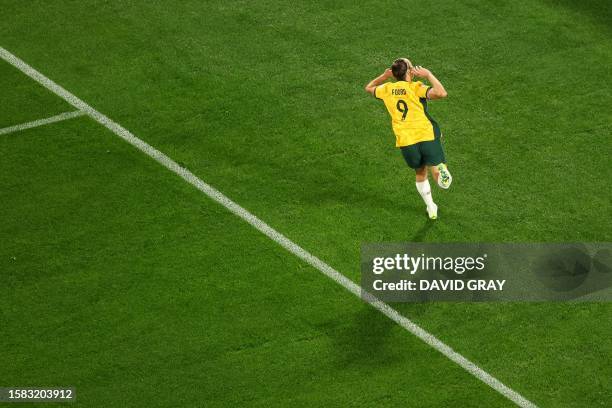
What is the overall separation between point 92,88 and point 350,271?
4733mm

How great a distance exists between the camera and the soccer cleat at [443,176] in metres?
11.2

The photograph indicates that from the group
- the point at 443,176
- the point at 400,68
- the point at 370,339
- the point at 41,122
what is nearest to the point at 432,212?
the point at 443,176

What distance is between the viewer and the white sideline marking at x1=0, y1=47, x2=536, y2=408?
9.41 metres

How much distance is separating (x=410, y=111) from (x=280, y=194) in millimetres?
1691

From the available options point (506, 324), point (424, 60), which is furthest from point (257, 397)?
point (424, 60)

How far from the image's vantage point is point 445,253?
35.7 feet

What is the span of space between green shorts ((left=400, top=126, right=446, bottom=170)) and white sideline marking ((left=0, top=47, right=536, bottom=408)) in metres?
1.43

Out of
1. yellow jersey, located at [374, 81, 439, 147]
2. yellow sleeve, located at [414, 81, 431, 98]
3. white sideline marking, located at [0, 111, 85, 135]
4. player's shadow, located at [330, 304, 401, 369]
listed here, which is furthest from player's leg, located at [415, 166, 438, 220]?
white sideline marking, located at [0, 111, 85, 135]

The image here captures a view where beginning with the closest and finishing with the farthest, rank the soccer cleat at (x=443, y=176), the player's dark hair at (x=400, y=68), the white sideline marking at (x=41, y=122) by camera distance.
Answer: the player's dark hair at (x=400, y=68), the soccer cleat at (x=443, y=176), the white sideline marking at (x=41, y=122)

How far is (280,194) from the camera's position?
38.5 ft

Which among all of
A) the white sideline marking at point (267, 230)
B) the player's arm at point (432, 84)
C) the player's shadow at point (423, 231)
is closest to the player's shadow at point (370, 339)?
the white sideline marking at point (267, 230)

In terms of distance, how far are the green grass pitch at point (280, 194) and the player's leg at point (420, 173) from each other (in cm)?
18

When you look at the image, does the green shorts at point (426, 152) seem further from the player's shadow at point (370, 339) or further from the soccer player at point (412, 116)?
the player's shadow at point (370, 339)

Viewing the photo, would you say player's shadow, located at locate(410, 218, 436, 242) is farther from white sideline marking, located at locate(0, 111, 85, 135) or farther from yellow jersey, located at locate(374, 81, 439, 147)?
white sideline marking, located at locate(0, 111, 85, 135)
